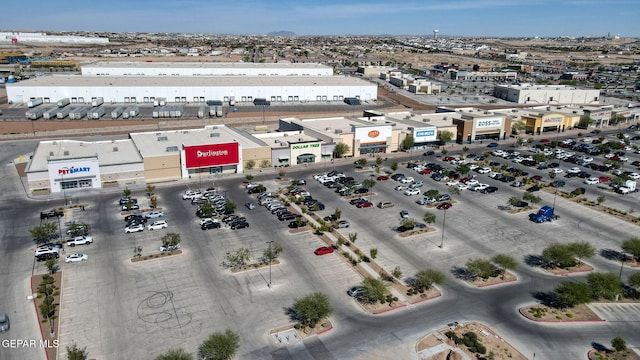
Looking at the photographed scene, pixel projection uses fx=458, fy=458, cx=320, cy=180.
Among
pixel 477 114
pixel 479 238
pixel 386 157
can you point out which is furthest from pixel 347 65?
pixel 479 238

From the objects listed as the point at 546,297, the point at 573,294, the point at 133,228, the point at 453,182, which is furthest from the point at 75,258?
the point at 453,182

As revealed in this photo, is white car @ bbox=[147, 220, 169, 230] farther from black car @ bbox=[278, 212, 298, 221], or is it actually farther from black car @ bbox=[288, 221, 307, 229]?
black car @ bbox=[288, 221, 307, 229]

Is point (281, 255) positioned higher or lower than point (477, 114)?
lower

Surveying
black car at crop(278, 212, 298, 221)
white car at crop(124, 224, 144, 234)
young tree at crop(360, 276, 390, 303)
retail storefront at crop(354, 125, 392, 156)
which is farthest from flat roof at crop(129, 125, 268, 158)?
young tree at crop(360, 276, 390, 303)

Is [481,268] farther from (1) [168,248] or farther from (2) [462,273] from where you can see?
(1) [168,248]

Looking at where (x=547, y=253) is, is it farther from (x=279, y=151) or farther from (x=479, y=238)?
(x=279, y=151)

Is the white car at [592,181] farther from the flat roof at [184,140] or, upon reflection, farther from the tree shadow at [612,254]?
the flat roof at [184,140]
